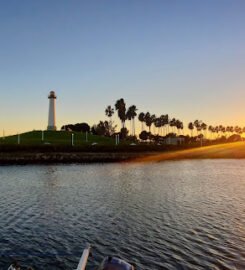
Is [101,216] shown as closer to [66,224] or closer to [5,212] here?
[66,224]

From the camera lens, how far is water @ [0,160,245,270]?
26984mm

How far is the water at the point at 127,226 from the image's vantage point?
27.0 metres

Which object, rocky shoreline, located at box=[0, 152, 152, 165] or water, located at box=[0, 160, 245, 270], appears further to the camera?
rocky shoreline, located at box=[0, 152, 152, 165]

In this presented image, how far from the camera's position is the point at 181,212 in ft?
144

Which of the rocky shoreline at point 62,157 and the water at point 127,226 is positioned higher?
the rocky shoreline at point 62,157

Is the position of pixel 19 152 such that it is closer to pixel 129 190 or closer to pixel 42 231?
pixel 129 190

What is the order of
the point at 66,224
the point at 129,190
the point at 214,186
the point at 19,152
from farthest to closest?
the point at 19,152 → the point at 214,186 → the point at 129,190 → the point at 66,224

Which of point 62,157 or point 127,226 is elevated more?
point 62,157

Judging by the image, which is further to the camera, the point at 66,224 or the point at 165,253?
the point at 66,224

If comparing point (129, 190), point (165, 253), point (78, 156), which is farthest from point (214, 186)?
point (78, 156)

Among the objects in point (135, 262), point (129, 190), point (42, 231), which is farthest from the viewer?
point (129, 190)

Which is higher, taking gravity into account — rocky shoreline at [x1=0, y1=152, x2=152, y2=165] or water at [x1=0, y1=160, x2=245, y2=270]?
rocky shoreline at [x1=0, y1=152, x2=152, y2=165]

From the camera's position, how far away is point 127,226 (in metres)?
37.0

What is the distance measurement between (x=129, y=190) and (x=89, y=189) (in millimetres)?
7088
